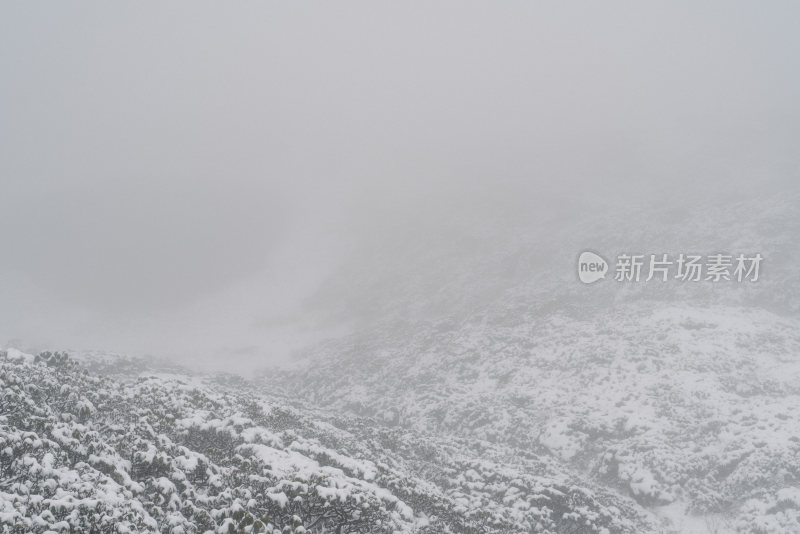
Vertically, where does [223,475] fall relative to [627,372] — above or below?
above

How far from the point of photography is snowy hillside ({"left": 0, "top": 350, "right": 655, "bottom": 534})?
673cm

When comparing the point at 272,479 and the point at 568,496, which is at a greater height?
the point at 272,479

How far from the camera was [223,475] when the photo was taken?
30.8 feet

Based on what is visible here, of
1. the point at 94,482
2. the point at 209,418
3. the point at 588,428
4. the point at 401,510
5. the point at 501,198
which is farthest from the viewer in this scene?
the point at 501,198

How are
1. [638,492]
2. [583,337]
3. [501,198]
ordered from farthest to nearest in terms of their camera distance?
[501,198] → [583,337] → [638,492]

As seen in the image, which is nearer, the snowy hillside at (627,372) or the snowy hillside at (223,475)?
the snowy hillside at (223,475)

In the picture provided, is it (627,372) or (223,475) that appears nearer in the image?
(223,475)

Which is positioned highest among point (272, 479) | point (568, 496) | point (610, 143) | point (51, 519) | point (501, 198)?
point (610, 143)

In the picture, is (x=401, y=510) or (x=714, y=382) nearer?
(x=401, y=510)

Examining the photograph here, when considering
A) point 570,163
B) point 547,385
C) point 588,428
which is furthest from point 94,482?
point 570,163

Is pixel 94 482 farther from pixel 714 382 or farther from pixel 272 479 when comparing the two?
pixel 714 382

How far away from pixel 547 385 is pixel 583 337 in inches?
248

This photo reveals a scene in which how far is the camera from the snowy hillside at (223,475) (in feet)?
22.1

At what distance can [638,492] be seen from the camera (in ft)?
57.9
